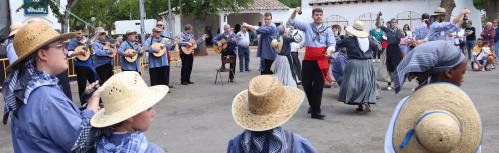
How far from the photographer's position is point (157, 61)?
1234 centimetres

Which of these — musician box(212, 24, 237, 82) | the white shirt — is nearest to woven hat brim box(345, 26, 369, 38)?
musician box(212, 24, 237, 82)

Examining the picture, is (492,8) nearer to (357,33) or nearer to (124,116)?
(357,33)

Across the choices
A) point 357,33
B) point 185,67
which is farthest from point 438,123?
point 185,67

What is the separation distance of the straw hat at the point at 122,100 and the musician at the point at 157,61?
9.58 meters

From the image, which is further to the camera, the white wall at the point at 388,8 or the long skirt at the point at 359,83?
the white wall at the point at 388,8

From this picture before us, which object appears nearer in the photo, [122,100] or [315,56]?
[122,100]

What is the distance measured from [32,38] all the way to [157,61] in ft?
31.5

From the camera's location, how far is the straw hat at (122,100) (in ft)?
8.48

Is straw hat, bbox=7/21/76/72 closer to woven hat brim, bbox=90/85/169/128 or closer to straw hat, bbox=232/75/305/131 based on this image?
woven hat brim, bbox=90/85/169/128

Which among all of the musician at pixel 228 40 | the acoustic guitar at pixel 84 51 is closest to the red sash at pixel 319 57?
the acoustic guitar at pixel 84 51

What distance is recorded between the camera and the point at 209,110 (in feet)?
31.2

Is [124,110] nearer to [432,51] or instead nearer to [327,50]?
[432,51]

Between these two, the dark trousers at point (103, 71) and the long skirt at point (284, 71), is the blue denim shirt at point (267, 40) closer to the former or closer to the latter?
the long skirt at point (284, 71)

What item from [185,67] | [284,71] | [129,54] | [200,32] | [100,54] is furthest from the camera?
[200,32]
